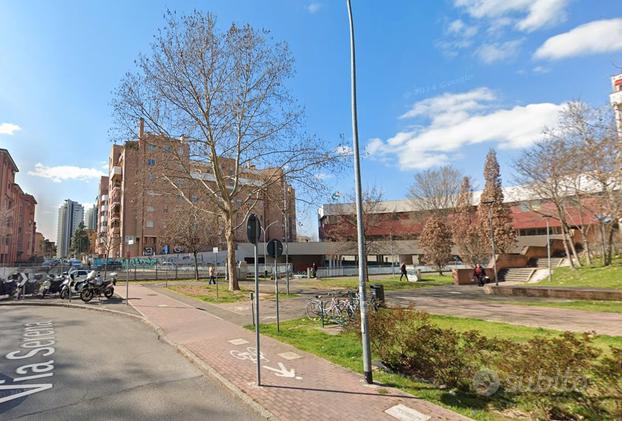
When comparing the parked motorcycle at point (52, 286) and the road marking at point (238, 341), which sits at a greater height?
the parked motorcycle at point (52, 286)

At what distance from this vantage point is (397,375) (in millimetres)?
6156

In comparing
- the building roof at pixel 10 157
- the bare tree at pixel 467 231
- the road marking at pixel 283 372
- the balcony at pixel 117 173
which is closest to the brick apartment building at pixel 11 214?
the building roof at pixel 10 157

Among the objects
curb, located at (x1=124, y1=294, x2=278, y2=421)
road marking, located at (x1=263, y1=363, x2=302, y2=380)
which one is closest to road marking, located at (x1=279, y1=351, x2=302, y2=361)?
road marking, located at (x1=263, y1=363, x2=302, y2=380)

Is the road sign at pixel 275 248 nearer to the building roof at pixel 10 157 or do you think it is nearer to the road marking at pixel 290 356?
the road marking at pixel 290 356

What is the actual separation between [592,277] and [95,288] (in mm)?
28985

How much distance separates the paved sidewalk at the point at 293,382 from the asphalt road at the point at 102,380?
37 cm

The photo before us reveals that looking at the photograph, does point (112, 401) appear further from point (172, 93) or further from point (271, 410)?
point (172, 93)

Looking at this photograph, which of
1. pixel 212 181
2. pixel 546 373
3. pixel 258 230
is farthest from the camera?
pixel 212 181

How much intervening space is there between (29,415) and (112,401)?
3.22 ft

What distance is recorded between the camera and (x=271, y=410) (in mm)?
4848

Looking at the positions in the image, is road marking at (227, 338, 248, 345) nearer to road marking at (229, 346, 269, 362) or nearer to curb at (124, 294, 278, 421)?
road marking at (229, 346, 269, 362)

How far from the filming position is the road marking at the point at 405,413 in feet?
14.7

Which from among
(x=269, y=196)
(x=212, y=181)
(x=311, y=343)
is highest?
(x=212, y=181)

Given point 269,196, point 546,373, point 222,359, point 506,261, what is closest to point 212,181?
point 269,196
